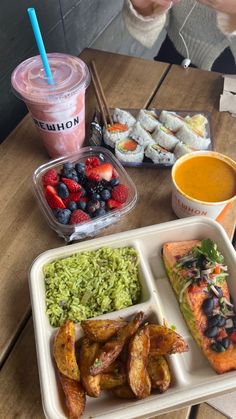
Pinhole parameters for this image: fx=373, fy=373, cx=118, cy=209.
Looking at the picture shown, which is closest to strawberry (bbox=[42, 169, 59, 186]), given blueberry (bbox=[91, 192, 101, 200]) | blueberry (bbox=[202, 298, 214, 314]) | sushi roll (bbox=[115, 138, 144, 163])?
blueberry (bbox=[91, 192, 101, 200])

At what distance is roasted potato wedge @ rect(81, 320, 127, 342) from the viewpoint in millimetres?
881

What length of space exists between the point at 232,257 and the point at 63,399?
1.82 ft

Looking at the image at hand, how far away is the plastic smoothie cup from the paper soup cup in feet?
1.32

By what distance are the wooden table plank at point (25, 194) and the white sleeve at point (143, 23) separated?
12 cm

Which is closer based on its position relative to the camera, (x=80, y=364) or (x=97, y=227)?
(x=80, y=364)

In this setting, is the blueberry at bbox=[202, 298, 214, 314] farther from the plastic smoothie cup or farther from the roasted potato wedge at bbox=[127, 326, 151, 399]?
the plastic smoothie cup

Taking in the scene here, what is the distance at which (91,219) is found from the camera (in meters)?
1.13

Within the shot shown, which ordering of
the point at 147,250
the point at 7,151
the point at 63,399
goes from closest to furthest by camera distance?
the point at 63,399 → the point at 147,250 → the point at 7,151

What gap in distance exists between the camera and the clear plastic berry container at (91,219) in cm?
112

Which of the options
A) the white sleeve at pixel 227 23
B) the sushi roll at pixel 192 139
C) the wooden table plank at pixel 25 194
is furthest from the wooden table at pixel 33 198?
the white sleeve at pixel 227 23

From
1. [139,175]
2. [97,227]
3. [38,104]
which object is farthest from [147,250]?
[38,104]

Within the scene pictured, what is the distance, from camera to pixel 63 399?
A: 2.70ft

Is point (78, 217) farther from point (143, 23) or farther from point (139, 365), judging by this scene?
point (143, 23)

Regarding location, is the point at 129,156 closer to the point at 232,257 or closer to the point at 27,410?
the point at 232,257
